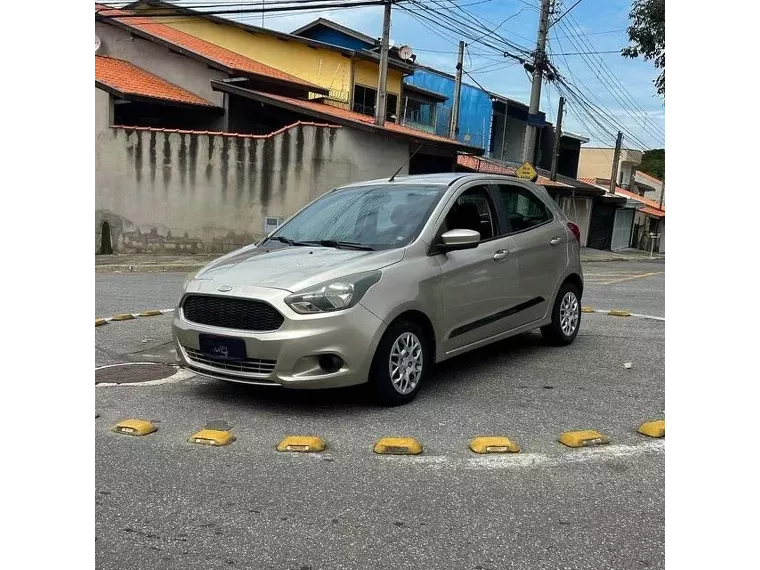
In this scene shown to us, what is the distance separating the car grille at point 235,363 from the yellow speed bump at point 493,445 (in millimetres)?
1445

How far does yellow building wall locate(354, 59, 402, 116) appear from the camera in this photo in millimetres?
25344

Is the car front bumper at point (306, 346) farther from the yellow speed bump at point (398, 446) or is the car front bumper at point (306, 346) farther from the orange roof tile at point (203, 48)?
the orange roof tile at point (203, 48)

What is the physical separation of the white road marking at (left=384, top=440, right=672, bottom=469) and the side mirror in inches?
70.5

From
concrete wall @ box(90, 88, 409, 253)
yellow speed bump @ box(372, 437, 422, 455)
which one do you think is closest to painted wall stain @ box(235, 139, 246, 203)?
concrete wall @ box(90, 88, 409, 253)

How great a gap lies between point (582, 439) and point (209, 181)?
1459 centimetres

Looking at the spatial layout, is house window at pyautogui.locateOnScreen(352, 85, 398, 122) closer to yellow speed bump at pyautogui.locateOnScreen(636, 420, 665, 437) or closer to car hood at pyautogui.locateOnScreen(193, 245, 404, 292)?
car hood at pyautogui.locateOnScreen(193, 245, 404, 292)

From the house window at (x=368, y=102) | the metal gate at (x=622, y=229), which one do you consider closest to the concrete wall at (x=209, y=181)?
the house window at (x=368, y=102)

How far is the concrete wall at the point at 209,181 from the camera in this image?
17.0 m

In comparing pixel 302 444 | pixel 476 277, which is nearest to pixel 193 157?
pixel 476 277

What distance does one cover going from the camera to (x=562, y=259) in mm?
6832

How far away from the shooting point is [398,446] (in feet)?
13.5
